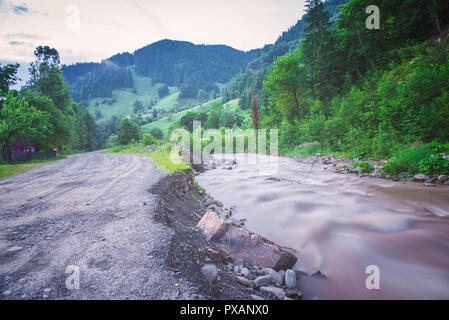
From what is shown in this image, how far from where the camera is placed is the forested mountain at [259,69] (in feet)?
306

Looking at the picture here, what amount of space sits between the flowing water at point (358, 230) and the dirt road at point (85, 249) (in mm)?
2832

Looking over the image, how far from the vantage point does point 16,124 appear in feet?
70.2

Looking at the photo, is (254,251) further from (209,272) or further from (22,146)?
(22,146)

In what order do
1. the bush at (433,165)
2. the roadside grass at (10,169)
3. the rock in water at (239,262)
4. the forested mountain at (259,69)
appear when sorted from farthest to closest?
the forested mountain at (259,69) < the roadside grass at (10,169) < the bush at (433,165) < the rock in water at (239,262)

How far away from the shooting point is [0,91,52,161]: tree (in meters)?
21.0

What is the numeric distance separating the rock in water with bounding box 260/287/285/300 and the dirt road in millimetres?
1476

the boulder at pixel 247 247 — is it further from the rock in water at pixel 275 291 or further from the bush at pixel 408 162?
the bush at pixel 408 162

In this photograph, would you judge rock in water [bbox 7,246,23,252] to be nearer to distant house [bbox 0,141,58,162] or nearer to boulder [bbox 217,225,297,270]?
boulder [bbox 217,225,297,270]

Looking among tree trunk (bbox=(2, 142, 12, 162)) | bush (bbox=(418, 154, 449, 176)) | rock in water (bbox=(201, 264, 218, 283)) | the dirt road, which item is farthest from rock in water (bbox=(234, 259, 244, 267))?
tree trunk (bbox=(2, 142, 12, 162))

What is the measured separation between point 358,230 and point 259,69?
6115 inches

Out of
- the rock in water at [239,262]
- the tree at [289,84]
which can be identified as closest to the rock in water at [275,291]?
the rock in water at [239,262]

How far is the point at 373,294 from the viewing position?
11.2 feet

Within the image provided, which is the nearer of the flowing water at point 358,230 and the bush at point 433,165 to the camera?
the flowing water at point 358,230
